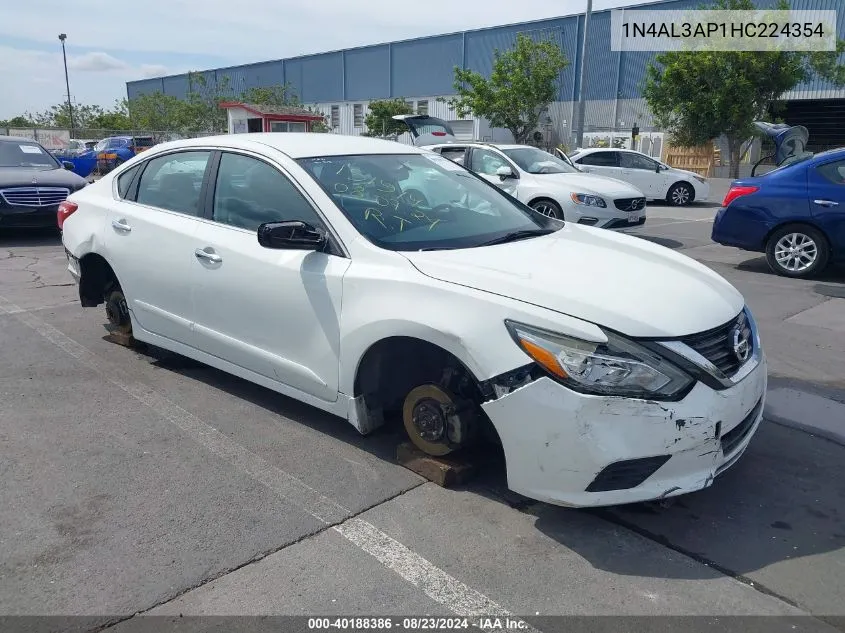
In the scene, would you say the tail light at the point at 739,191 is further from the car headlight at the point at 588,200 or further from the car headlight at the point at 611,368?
the car headlight at the point at 611,368

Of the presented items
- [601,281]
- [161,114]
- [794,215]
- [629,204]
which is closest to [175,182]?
[601,281]

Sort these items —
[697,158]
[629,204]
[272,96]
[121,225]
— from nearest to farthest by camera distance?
1. [121,225]
2. [629,204]
3. [697,158]
4. [272,96]

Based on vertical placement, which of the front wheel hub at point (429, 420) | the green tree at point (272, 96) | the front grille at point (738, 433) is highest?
the green tree at point (272, 96)

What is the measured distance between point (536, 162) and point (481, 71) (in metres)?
35.5

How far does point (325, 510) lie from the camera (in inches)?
129

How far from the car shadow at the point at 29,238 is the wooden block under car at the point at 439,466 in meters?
9.59

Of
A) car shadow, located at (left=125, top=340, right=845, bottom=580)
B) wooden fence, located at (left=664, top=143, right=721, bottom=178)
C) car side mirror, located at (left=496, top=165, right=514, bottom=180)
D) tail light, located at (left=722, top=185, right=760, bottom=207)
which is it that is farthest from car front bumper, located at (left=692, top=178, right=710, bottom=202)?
car shadow, located at (left=125, top=340, right=845, bottom=580)

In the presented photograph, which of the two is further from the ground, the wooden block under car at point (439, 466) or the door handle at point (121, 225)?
the door handle at point (121, 225)

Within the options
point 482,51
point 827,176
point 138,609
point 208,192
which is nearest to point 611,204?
point 827,176

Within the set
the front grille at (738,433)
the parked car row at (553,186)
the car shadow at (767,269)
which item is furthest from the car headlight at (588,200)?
the front grille at (738,433)

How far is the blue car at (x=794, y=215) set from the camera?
8.11 metres

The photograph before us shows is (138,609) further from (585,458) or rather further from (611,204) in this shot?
(611,204)

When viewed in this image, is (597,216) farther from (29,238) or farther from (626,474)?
(29,238)

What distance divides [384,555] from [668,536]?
1.25 metres
